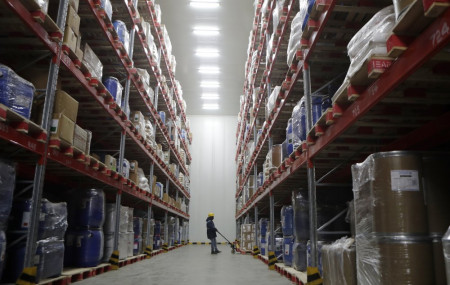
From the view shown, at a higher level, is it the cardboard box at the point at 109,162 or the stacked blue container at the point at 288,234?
the cardboard box at the point at 109,162

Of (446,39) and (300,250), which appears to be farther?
(300,250)

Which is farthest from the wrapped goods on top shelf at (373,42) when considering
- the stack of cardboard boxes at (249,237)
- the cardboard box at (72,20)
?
the stack of cardboard boxes at (249,237)

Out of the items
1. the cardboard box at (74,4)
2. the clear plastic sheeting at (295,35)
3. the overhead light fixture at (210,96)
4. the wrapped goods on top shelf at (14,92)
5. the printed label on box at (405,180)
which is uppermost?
the overhead light fixture at (210,96)

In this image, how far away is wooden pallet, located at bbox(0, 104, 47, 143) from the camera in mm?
3127

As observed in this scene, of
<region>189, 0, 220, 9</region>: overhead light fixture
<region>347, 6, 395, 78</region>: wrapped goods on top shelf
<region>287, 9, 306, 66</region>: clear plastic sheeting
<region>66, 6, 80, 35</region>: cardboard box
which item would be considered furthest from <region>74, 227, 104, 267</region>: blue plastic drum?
<region>189, 0, 220, 9</region>: overhead light fixture

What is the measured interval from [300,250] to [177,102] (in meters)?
9.78

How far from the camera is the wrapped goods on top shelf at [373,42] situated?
2477 mm

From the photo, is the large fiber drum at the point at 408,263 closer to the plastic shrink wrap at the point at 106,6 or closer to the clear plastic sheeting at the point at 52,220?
the clear plastic sheeting at the point at 52,220

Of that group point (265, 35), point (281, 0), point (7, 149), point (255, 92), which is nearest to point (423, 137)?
point (281, 0)

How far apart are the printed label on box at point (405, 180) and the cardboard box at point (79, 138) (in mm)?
3888

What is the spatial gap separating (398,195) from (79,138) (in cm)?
403

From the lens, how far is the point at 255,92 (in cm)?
938

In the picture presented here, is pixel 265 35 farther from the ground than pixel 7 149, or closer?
farther from the ground

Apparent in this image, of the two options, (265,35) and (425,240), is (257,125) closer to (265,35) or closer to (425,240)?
(265,35)
